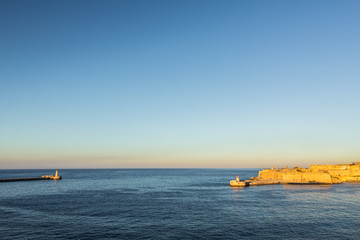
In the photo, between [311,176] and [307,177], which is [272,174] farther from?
[311,176]

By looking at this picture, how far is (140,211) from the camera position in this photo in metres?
62.8

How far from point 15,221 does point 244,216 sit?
47743mm

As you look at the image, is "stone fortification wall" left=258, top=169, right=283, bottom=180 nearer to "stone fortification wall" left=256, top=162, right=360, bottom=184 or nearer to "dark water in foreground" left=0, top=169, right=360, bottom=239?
"stone fortification wall" left=256, top=162, right=360, bottom=184

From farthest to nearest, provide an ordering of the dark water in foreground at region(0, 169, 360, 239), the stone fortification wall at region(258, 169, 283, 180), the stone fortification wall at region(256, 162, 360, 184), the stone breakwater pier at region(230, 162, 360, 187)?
the stone fortification wall at region(258, 169, 283, 180), the stone fortification wall at region(256, 162, 360, 184), the stone breakwater pier at region(230, 162, 360, 187), the dark water in foreground at region(0, 169, 360, 239)

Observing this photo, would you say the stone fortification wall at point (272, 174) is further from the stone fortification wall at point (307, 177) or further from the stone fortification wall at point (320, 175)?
the stone fortification wall at point (307, 177)

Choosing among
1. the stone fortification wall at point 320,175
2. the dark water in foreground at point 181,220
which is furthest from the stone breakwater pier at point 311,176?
the dark water in foreground at point 181,220

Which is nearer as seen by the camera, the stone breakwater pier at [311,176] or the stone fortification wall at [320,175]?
the stone breakwater pier at [311,176]

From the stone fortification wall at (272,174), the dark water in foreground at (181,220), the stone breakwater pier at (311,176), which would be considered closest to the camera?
the dark water in foreground at (181,220)

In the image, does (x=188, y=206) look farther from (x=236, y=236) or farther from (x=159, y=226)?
(x=236, y=236)

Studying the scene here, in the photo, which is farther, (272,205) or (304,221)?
(272,205)

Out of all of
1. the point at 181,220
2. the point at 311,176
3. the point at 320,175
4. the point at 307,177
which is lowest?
the point at 181,220

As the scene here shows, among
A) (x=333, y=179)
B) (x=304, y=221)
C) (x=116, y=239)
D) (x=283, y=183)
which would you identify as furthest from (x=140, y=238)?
(x=333, y=179)

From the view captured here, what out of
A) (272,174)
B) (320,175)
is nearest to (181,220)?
(320,175)

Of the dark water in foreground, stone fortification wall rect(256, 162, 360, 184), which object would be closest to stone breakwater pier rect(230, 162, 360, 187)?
stone fortification wall rect(256, 162, 360, 184)
